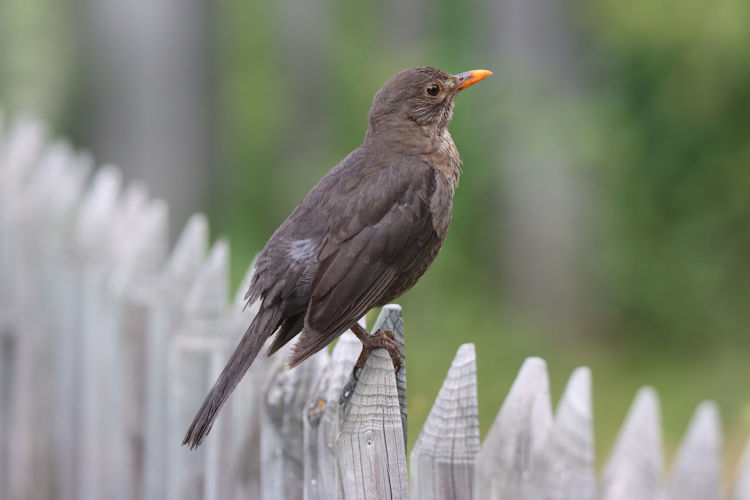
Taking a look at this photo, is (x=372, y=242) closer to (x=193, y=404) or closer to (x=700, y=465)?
(x=193, y=404)

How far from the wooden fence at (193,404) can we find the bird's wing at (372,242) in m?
0.14

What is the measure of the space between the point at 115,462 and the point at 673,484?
7.69 ft

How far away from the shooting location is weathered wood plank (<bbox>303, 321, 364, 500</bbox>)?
2477mm

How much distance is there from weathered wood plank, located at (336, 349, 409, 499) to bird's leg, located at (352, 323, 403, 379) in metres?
0.16

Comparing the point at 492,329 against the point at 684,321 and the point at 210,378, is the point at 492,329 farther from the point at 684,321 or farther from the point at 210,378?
the point at 210,378

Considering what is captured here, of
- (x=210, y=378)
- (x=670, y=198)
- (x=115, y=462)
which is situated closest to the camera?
(x=210, y=378)

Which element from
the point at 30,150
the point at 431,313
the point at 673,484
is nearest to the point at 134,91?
the point at 431,313

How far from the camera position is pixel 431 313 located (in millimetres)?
8102

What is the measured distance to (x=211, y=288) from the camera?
3102 mm

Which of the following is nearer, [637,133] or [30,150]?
[30,150]

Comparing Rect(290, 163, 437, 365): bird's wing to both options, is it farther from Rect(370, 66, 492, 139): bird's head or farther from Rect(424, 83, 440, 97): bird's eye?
Rect(424, 83, 440, 97): bird's eye

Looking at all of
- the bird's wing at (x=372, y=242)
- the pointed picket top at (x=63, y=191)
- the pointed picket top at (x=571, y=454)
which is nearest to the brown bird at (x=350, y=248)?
the bird's wing at (x=372, y=242)

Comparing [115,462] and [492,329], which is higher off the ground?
[492,329]

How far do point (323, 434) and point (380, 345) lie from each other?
0.27 meters
